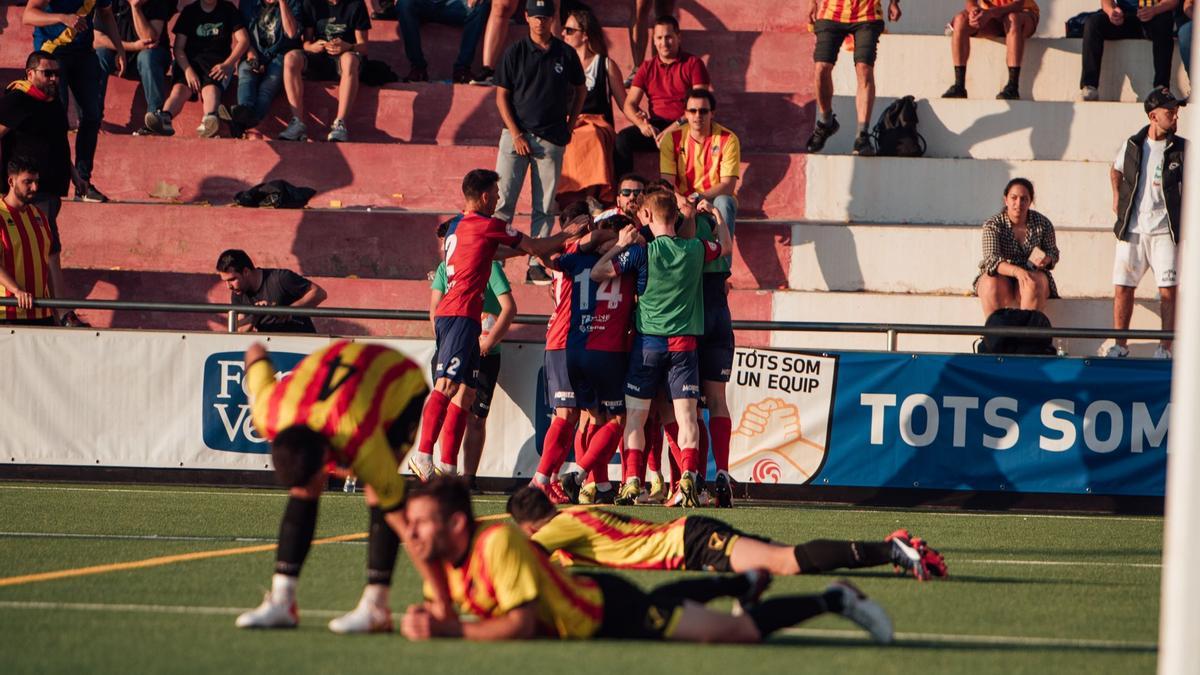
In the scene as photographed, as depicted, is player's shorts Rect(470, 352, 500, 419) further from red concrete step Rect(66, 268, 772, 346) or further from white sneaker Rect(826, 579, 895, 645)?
white sneaker Rect(826, 579, 895, 645)

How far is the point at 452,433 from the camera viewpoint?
11945 millimetres

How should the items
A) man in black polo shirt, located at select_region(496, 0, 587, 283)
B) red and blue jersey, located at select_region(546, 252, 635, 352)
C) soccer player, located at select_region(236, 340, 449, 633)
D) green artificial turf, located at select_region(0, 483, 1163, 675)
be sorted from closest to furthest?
green artificial turf, located at select_region(0, 483, 1163, 675), soccer player, located at select_region(236, 340, 449, 633), red and blue jersey, located at select_region(546, 252, 635, 352), man in black polo shirt, located at select_region(496, 0, 587, 283)

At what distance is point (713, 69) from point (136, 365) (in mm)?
7893

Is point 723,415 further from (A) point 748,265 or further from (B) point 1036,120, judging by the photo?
(B) point 1036,120

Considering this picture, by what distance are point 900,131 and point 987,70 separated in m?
1.80

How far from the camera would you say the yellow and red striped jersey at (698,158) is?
14.3 meters

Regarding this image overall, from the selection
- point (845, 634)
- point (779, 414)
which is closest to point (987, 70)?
point (779, 414)

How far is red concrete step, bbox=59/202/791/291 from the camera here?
1614 centimetres

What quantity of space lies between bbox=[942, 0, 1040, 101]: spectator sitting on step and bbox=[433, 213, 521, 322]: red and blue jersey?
7420mm

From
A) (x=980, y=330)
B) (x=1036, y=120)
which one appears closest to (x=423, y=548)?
(x=980, y=330)

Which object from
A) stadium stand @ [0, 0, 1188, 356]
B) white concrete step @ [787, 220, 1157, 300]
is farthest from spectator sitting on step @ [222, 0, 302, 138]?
white concrete step @ [787, 220, 1157, 300]

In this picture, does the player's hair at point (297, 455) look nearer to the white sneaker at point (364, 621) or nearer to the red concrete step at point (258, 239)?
the white sneaker at point (364, 621)

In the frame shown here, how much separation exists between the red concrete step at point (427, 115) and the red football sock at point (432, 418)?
6259 mm

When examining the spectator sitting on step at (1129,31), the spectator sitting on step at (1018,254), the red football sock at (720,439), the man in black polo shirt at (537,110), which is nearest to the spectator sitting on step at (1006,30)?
the spectator sitting on step at (1129,31)
